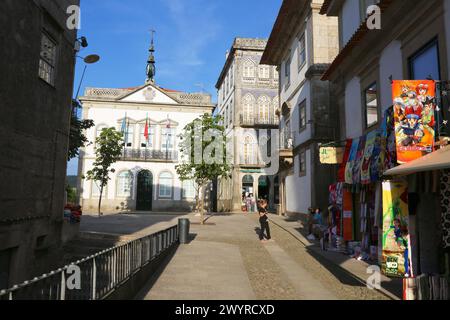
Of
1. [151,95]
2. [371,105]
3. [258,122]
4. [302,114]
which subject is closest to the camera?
[371,105]

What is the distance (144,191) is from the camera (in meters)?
32.9

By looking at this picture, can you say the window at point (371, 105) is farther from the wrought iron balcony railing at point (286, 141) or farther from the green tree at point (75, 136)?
the green tree at point (75, 136)

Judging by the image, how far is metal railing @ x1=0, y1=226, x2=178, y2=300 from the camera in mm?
3756

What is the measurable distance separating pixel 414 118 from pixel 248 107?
28234 millimetres

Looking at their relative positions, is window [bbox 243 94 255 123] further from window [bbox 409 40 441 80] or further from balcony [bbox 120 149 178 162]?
window [bbox 409 40 441 80]

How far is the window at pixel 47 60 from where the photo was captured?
9055 mm

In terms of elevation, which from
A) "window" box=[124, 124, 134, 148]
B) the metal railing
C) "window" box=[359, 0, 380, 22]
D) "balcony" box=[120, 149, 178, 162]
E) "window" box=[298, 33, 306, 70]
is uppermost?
"window" box=[298, 33, 306, 70]

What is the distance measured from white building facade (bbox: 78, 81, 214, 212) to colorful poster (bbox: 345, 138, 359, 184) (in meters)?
22.6

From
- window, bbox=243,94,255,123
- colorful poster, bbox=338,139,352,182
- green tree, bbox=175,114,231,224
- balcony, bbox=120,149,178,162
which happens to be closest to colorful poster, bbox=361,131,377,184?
colorful poster, bbox=338,139,352,182

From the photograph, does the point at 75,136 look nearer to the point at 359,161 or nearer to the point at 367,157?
the point at 359,161

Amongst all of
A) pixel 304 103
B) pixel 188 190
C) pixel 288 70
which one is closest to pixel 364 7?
pixel 304 103

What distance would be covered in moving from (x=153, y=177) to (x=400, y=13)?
88.7ft
